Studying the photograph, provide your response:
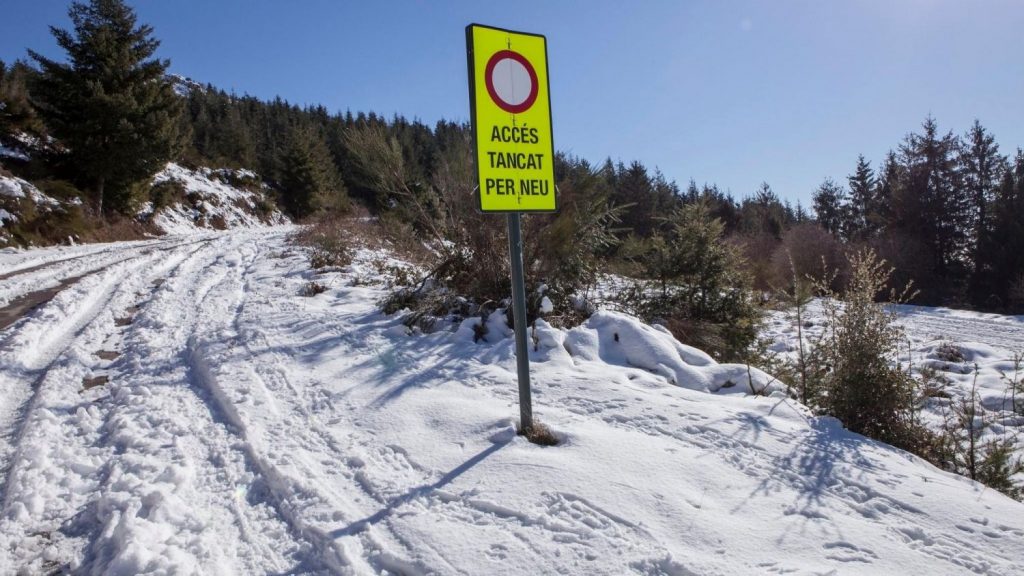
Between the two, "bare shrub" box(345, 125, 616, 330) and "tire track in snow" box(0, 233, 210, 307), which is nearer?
"bare shrub" box(345, 125, 616, 330)

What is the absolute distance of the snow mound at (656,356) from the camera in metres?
4.37

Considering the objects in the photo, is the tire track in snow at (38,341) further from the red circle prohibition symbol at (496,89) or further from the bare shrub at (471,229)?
the red circle prohibition symbol at (496,89)

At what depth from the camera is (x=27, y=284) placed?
8281 millimetres

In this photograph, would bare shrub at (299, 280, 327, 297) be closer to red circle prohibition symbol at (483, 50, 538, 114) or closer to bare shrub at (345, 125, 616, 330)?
bare shrub at (345, 125, 616, 330)

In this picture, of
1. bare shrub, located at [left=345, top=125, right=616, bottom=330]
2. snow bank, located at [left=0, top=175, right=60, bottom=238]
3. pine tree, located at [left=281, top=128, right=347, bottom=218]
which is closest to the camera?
bare shrub, located at [left=345, top=125, right=616, bottom=330]

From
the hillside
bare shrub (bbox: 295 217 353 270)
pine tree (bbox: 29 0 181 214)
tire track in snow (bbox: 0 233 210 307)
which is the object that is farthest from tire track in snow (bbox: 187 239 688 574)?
pine tree (bbox: 29 0 181 214)

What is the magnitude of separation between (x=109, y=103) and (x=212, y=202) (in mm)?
12980

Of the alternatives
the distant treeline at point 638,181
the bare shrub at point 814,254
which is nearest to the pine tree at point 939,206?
the distant treeline at point 638,181

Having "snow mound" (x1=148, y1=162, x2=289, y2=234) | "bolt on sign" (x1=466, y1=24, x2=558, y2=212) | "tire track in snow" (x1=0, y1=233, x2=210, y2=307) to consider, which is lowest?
"tire track in snow" (x1=0, y1=233, x2=210, y2=307)

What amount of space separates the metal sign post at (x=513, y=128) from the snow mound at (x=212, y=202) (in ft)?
85.6

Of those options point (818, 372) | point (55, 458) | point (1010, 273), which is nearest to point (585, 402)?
point (818, 372)

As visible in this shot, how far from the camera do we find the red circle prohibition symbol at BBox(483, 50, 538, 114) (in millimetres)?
2775

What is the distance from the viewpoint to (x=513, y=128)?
2861mm

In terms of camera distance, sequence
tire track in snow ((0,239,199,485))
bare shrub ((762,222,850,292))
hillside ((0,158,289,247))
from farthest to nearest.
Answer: bare shrub ((762,222,850,292)) < hillside ((0,158,289,247)) < tire track in snow ((0,239,199,485))
